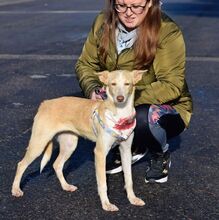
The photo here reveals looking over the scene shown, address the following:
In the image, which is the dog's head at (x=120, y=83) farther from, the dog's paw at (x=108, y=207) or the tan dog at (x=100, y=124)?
the dog's paw at (x=108, y=207)

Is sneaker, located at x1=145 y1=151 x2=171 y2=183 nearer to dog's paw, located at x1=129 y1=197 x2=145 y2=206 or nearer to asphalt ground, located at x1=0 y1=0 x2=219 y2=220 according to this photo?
asphalt ground, located at x1=0 y1=0 x2=219 y2=220

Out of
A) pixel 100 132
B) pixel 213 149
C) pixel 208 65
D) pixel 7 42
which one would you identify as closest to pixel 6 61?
pixel 7 42

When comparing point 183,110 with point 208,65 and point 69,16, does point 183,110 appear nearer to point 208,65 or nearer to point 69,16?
point 208,65

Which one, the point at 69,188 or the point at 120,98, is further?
the point at 69,188

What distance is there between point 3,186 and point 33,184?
0.76 ft

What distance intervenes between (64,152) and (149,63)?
3.11 ft

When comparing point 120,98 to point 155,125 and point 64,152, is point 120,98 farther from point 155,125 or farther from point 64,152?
point 64,152

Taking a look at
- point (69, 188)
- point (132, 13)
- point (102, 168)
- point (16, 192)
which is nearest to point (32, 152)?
point (16, 192)

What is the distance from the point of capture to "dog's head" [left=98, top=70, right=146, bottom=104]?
3.79m

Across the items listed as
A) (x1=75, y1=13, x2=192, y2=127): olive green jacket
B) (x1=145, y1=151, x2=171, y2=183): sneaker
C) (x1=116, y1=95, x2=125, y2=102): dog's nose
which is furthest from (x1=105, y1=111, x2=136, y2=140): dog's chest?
(x1=145, y1=151, x2=171, y2=183): sneaker

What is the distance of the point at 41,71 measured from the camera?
9.00 m

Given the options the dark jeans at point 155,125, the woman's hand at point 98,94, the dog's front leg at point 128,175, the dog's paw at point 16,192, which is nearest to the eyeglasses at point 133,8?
the woman's hand at point 98,94

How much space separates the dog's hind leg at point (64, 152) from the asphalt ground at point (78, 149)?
0.07 meters

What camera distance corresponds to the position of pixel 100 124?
13.1 feet
